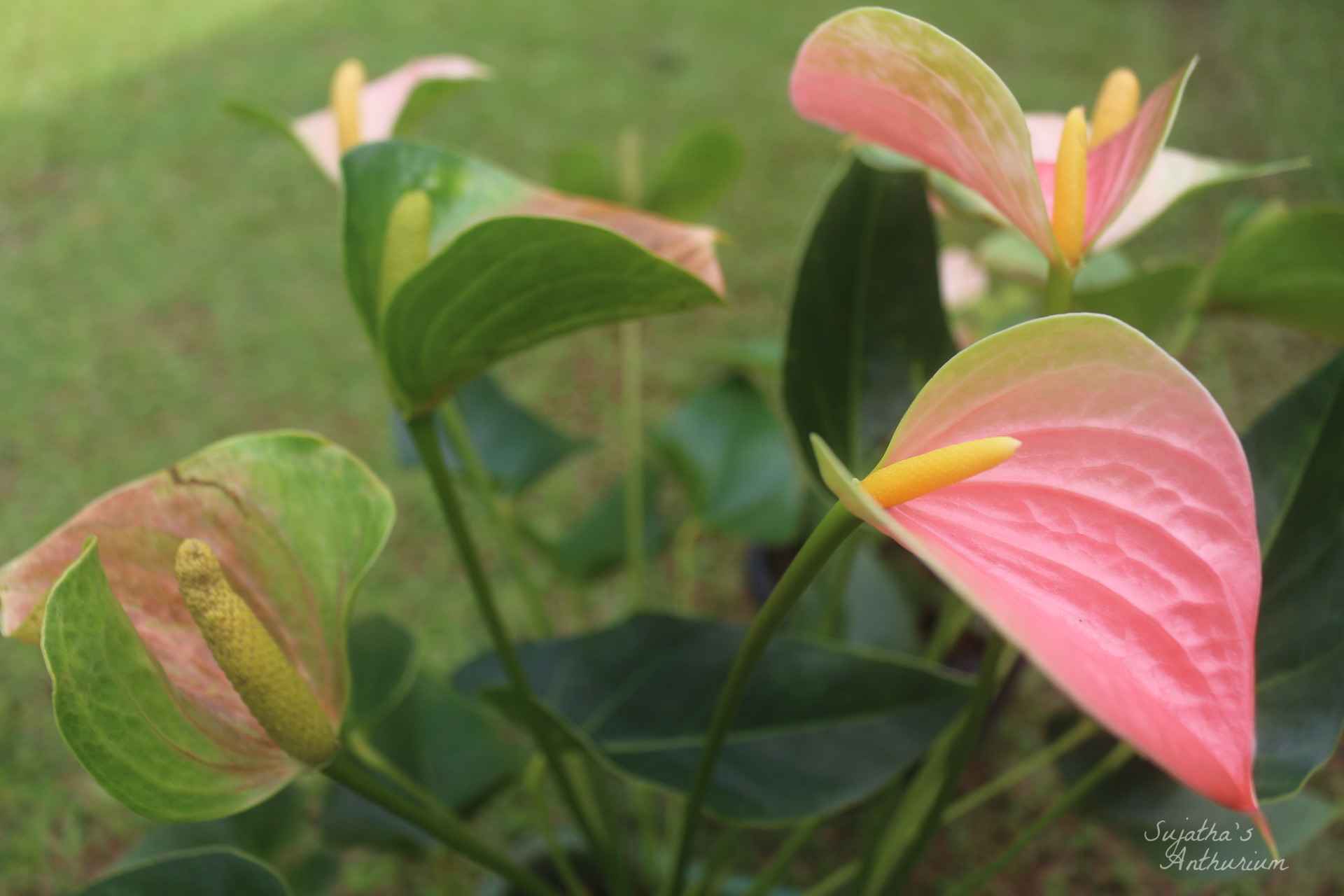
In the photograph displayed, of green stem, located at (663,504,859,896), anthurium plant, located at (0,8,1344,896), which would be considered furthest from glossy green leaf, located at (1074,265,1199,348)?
green stem, located at (663,504,859,896)

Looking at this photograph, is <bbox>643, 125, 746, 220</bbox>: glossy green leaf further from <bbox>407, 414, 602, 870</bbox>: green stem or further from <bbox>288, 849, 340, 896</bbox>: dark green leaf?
<bbox>288, 849, 340, 896</bbox>: dark green leaf

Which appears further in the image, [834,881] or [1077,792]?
[834,881]

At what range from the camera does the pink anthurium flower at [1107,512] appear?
17 centimetres

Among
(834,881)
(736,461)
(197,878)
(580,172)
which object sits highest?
(580,172)

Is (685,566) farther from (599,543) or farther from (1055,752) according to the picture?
(1055,752)

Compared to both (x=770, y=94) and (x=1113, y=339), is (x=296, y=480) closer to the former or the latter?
(x=1113, y=339)

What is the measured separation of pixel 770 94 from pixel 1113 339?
1410 millimetres

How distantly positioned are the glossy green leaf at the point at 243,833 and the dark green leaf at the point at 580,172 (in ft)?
1.22

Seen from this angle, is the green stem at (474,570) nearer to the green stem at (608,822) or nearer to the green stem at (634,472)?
the green stem at (608,822)

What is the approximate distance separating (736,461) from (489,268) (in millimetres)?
432

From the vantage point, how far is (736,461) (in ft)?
2.24

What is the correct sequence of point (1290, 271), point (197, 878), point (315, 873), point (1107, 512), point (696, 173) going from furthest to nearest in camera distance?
point (696, 173), point (315, 873), point (1290, 271), point (197, 878), point (1107, 512)

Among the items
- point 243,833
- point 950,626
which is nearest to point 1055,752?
point 950,626

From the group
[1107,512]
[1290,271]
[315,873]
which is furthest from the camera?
[315,873]
